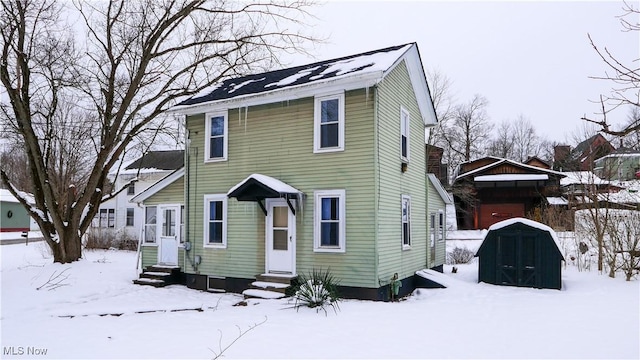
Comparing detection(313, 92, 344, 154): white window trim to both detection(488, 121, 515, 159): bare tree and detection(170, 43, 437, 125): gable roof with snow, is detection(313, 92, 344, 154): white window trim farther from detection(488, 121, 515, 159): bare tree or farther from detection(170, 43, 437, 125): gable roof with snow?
detection(488, 121, 515, 159): bare tree

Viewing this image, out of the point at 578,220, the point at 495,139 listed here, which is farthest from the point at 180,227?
the point at 495,139

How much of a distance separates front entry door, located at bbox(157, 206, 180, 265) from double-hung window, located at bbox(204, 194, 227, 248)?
62.9 inches

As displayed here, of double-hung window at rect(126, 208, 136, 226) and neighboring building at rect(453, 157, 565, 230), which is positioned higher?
neighboring building at rect(453, 157, 565, 230)

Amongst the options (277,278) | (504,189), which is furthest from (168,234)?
(504,189)

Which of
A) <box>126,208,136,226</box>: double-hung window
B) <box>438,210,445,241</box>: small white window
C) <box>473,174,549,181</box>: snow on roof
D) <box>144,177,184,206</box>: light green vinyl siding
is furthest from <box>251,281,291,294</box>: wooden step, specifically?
<box>126,208,136,226</box>: double-hung window

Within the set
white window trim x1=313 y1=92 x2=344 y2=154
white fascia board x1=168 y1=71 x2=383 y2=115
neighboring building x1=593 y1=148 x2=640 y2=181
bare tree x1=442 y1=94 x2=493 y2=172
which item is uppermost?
bare tree x1=442 y1=94 x2=493 y2=172

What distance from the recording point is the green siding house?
10664 millimetres

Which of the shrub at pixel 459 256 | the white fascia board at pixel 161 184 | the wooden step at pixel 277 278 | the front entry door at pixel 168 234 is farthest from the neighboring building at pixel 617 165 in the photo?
the front entry door at pixel 168 234

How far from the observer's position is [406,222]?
1259cm

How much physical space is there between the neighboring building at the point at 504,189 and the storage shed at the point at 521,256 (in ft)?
57.6

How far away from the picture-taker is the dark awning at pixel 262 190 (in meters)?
10.8

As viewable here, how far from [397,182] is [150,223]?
327 inches

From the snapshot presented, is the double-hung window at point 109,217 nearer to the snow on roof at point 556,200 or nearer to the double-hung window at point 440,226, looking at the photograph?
the double-hung window at point 440,226

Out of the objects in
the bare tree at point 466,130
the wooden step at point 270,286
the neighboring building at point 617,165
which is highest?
the bare tree at point 466,130
